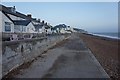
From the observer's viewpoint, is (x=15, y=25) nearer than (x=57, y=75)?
No

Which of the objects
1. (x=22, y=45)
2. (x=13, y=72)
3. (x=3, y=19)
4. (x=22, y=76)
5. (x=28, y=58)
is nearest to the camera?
(x=22, y=76)

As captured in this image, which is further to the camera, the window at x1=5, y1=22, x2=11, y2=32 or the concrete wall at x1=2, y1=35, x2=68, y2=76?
the window at x1=5, y1=22, x2=11, y2=32

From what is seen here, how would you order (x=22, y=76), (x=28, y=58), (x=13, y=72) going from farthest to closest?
(x=28, y=58)
(x=13, y=72)
(x=22, y=76)

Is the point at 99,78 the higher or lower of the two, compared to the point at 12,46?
lower

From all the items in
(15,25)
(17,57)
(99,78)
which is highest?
(15,25)

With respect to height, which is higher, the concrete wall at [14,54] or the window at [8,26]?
the window at [8,26]

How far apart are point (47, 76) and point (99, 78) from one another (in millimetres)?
2225

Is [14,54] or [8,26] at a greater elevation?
[8,26]

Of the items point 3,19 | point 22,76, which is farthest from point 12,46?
point 3,19

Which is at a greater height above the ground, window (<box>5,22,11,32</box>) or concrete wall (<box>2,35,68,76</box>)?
window (<box>5,22,11,32</box>)

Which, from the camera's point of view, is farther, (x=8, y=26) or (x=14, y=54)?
(x=8, y=26)

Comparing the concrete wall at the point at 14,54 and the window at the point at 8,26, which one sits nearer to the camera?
the concrete wall at the point at 14,54

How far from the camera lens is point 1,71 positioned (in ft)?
27.0

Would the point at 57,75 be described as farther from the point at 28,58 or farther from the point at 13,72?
the point at 28,58
